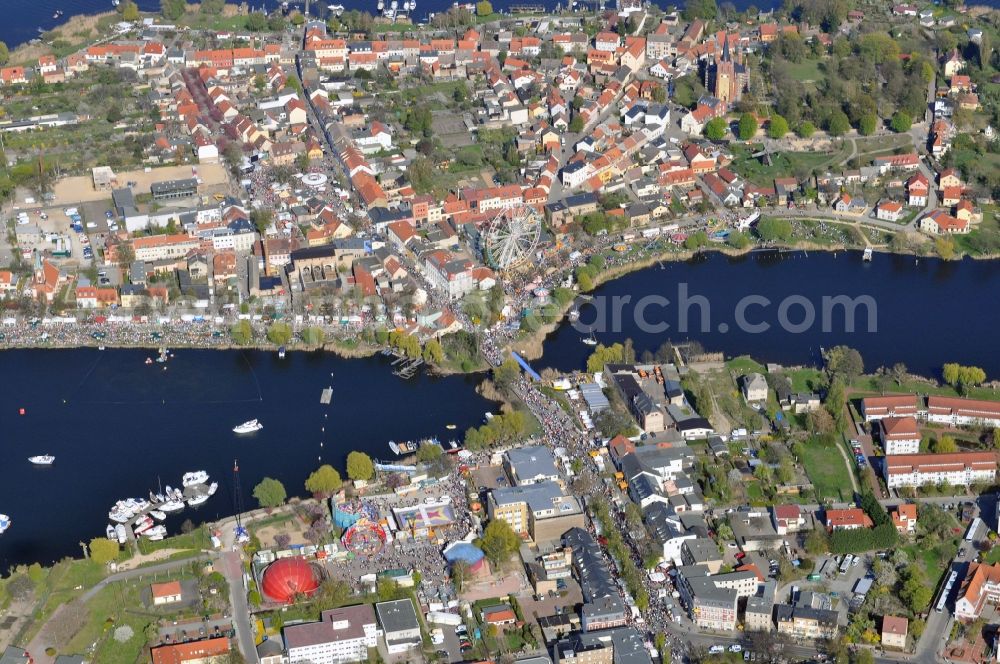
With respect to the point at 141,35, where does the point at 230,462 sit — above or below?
below

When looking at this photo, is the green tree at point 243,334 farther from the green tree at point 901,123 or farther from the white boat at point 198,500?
the green tree at point 901,123

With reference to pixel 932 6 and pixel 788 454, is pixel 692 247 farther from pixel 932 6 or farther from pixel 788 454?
pixel 932 6

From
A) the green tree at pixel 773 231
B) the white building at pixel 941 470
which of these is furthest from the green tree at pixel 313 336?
the white building at pixel 941 470

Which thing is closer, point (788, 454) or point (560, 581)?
point (560, 581)

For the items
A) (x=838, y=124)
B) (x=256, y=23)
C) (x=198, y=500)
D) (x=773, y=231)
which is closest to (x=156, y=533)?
(x=198, y=500)

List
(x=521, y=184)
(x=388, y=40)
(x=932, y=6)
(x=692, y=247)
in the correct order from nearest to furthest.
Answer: (x=692, y=247)
(x=521, y=184)
(x=388, y=40)
(x=932, y=6)

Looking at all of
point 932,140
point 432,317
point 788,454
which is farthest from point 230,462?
point 932,140

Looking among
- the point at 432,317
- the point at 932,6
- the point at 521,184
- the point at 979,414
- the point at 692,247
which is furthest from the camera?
the point at 932,6
